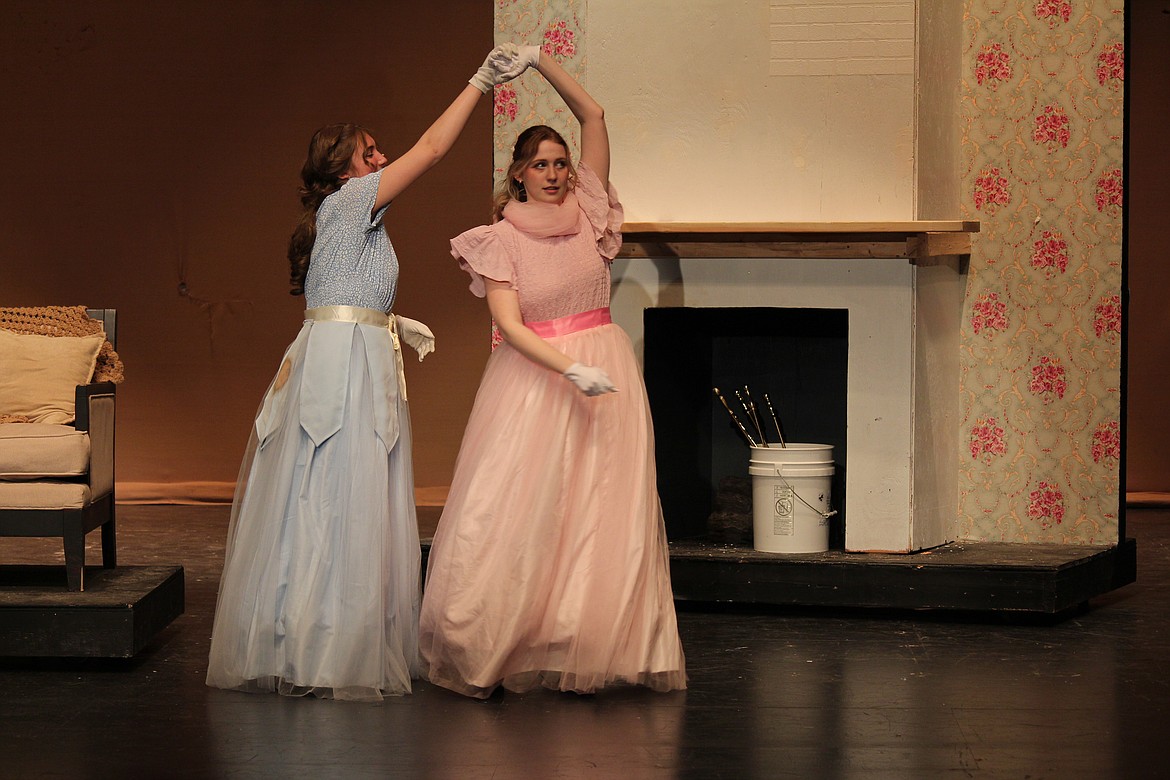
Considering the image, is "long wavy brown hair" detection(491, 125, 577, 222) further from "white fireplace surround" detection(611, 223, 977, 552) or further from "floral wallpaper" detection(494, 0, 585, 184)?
"floral wallpaper" detection(494, 0, 585, 184)

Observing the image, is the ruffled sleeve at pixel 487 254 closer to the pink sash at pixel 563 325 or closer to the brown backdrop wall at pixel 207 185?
the pink sash at pixel 563 325

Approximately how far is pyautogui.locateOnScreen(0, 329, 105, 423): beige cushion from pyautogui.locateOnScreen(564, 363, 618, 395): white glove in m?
1.64

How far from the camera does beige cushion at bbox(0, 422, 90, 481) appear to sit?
12.4 ft

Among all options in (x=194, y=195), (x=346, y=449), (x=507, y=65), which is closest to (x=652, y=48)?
(x=507, y=65)

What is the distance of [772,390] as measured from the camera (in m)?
5.12

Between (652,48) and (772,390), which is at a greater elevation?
(652,48)

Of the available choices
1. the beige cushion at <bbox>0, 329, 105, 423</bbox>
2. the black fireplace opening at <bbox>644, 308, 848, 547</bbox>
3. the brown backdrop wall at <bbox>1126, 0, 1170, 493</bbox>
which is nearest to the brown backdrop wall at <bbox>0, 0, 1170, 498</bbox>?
the brown backdrop wall at <bbox>1126, 0, 1170, 493</bbox>

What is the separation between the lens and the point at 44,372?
4117 mm

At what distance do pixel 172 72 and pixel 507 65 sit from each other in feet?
15.8

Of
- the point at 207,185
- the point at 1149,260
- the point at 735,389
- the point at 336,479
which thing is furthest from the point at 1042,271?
the point at 207,185

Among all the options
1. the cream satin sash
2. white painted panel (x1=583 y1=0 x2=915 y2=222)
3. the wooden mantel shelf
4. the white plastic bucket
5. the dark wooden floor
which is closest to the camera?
the dark wooden floor

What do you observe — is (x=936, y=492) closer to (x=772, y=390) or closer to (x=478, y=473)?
(x=772, y=390)

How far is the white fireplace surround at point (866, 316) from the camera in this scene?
4.51m

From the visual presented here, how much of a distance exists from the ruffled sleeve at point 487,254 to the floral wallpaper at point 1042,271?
6.88ft
